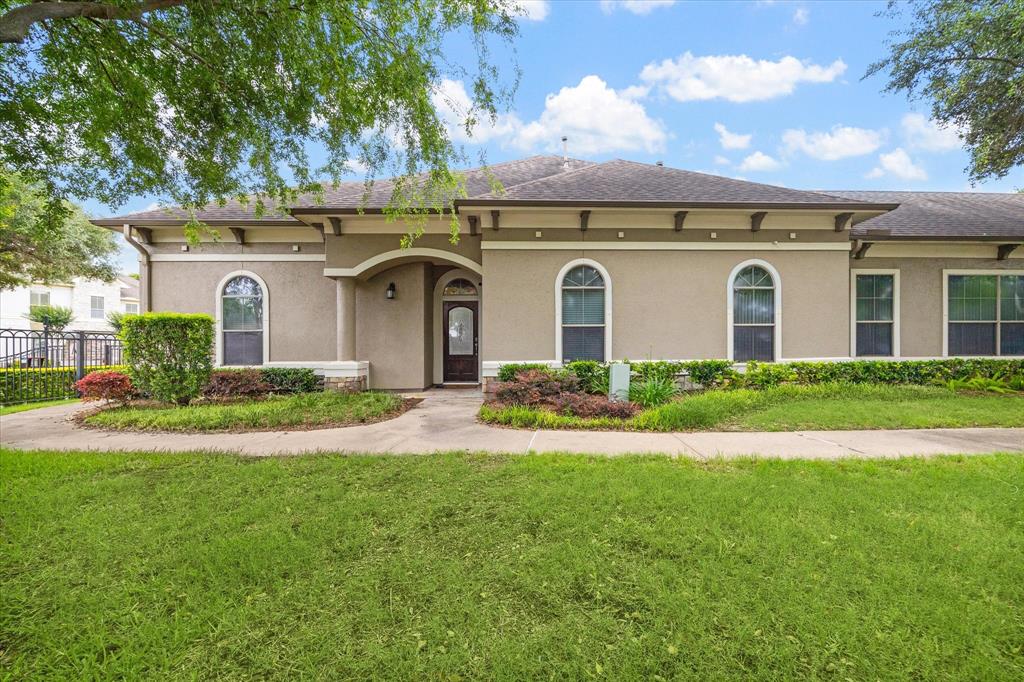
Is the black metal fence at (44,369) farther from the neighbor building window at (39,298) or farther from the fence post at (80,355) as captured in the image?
the neighbor building window at (39,298)

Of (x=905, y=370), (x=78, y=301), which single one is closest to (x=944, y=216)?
(x=905, y=370)

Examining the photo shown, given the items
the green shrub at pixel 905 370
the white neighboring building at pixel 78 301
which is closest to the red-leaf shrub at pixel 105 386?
the green shrub at pixel 905 370

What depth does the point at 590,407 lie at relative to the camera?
23.2 feet

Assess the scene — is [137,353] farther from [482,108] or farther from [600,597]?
[600,597]

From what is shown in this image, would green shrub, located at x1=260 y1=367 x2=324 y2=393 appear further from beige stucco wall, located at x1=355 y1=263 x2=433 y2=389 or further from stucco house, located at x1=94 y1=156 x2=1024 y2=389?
beige stucco wall, located at x1=355 y1=263 x2=433 y2=389

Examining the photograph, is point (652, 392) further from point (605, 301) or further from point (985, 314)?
point (985, 314)

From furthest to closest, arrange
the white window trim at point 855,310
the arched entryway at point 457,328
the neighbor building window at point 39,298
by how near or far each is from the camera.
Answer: the neighbor building window at point 39,298, the arched entryway at point 457,328, the white window trim at point 855,310

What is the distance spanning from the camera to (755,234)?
949 centimetres

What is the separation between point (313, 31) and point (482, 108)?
1.81m

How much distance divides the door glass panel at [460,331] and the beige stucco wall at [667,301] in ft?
9.99

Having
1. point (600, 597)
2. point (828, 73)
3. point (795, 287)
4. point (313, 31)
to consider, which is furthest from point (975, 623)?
point (828, 73)

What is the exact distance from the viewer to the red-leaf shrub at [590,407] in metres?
6.96

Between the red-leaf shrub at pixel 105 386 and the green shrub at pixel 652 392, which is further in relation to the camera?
the red-leaf shrub at pixel 105 386

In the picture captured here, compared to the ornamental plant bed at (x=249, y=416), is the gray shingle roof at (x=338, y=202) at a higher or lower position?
higher
